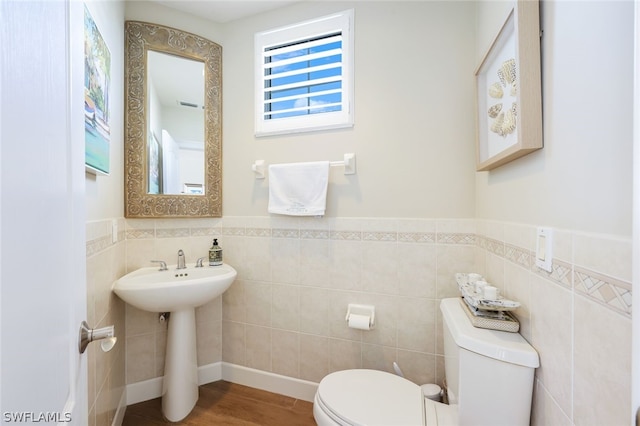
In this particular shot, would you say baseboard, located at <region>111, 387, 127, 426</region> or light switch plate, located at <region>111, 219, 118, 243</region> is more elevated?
light switch plate, located at <region>111, 219, 118, 243</region>

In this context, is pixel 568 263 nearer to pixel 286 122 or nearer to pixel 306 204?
pixel 306 204

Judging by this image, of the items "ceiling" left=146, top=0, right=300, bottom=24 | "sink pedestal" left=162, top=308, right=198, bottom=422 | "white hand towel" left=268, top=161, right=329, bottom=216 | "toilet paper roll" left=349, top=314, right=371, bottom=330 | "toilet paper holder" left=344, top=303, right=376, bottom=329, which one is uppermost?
"ceiling" left=146, top=0, right=300, bottom=24

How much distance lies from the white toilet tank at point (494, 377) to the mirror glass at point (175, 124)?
173cm

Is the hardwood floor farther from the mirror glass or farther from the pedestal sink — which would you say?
the mirror glass

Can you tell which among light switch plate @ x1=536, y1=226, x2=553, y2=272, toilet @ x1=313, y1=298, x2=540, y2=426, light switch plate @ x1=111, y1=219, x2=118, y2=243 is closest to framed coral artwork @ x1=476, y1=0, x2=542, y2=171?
light switch plate @ x1=536, y1=226, x2=553, y2=272

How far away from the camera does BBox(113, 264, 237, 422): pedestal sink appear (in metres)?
1.39

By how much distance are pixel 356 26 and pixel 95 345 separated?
210cm

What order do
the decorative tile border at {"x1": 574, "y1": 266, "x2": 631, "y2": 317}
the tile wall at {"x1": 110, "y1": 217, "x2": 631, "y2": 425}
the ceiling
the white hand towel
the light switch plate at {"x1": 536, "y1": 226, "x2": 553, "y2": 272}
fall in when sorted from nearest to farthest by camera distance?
the decorative tile border at {"x1": 574, "y1": 266, "x2": 631, "y2": 317} < the light switch plate at {"x1": 536, "y1": 226, "x2": 553, "y2": 272} < the tile wall at {"x1": 110, "y1": 217, "x2": 631, "y2": 425} < the white hand towel < the ceiling

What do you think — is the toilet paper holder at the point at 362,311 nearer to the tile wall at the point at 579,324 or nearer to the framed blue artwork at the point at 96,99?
the tile wall at the point at 579,324

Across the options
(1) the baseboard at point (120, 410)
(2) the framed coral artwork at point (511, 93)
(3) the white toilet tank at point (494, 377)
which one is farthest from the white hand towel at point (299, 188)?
(1) the baseboard at point (120, 410)

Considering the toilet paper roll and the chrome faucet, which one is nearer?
the toilet paper roll

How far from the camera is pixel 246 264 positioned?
6.18ft

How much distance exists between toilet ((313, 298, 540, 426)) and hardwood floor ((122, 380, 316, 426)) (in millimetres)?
596

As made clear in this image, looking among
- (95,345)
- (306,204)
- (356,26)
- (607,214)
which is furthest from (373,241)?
(95,345)
